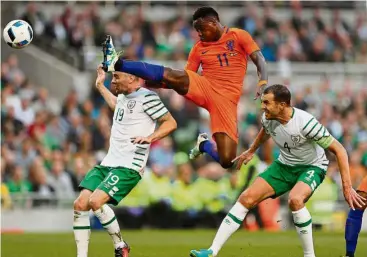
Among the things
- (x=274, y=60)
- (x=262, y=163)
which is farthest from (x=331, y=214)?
(x=274, y=60)

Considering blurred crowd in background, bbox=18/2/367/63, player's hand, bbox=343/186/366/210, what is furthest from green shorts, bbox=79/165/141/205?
blurred crowd in background, bbox=18/2/367/63

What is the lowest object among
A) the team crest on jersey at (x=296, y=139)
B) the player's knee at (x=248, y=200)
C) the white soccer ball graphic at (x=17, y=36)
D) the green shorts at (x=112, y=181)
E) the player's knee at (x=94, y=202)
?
the player's knee at (x=248, y=200)

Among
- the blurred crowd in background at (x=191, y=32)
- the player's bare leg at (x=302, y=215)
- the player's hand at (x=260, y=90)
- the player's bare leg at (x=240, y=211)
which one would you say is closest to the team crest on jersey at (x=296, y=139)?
the player's bare leg at (x=302, y=215)

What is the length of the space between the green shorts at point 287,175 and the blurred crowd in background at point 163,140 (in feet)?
30.6

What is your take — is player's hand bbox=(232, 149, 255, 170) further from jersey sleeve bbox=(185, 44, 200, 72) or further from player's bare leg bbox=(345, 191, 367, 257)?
jersey sleeve bbox=(185, 44, 200, 72)

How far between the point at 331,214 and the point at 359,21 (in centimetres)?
959

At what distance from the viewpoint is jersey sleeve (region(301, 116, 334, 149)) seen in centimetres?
1291

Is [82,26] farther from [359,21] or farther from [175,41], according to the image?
[359,21]

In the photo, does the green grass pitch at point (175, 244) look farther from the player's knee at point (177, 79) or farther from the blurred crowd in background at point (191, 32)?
the blurred crowd in background at point (191, 32)

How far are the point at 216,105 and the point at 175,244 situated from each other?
3878mm

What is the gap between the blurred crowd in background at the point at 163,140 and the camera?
2297 centimetres

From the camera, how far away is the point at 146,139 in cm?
1305

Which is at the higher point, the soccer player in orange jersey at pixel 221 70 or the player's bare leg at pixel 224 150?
the soccer player in orange jersey at pixel 221 70

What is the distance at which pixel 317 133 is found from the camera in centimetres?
1295
